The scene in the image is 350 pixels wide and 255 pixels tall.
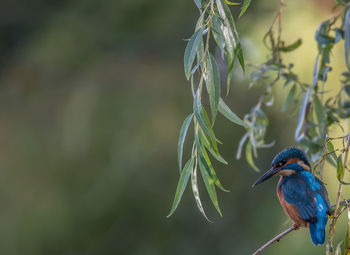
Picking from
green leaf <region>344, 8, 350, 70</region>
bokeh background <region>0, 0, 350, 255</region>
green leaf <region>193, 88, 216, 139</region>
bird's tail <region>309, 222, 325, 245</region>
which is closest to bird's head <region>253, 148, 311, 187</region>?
bird's tail <region>309, 222, 325, 245</region>

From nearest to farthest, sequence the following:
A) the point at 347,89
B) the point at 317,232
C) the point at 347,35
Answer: the point at 347,35 < the point at 347,89 < the point at 317,232

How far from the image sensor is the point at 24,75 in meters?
6.38

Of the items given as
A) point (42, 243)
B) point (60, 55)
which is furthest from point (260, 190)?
point (60, 55)

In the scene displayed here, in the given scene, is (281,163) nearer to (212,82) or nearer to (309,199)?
(309,199)

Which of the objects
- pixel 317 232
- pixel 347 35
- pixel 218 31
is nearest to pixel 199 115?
pixel 218 31

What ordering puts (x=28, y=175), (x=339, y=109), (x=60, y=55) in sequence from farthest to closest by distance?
(x=60, y=55) → (x=28, y=175) → (x=339, y=109)

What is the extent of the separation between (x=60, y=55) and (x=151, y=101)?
48.3 inches

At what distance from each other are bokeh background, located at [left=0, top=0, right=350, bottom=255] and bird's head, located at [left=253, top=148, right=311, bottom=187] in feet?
9.14

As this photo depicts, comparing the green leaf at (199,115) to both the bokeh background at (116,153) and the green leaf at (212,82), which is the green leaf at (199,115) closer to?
the green leaf at (212,82)

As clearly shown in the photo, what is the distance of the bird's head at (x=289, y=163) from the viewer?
2.09m

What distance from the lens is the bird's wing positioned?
6.58ft

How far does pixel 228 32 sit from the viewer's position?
4.84 ft

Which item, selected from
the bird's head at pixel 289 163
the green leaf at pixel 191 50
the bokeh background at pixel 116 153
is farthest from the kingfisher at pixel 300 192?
the bokeh background at pixel 116 153

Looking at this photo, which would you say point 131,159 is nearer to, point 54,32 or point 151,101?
point 151,101
